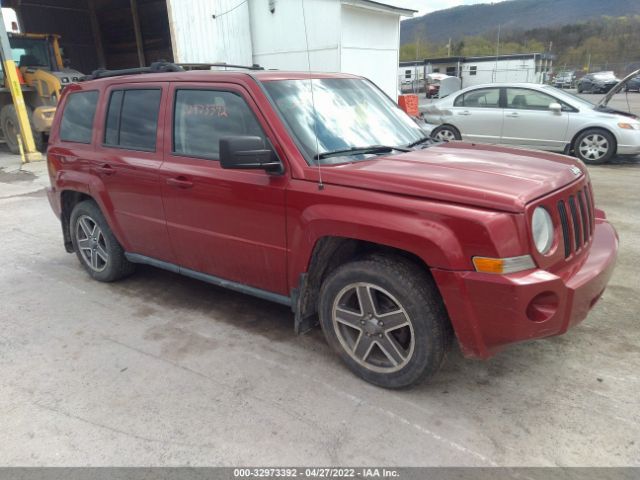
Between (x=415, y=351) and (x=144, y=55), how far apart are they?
1914 cm

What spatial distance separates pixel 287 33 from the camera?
14156 millimetres

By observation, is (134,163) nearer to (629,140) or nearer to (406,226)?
(406,226)

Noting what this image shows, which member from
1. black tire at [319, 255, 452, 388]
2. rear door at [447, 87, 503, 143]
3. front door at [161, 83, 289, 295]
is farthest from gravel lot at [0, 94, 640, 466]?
rear door at [447, 87, 503, 143]

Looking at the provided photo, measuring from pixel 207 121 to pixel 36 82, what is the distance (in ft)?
41.3

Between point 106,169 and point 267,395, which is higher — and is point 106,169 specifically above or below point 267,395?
above

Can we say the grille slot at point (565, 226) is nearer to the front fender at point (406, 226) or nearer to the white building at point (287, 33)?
the front fender at point (406, 226)

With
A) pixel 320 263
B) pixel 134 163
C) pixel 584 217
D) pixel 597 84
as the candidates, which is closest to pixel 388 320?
pixel 320 263

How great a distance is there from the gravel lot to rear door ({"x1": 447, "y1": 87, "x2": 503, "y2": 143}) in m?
6.70

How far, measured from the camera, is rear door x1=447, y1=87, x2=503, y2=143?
406 inches

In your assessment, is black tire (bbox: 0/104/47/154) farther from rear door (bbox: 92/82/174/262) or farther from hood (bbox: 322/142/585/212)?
hood (bbox: 322/142/585/212)

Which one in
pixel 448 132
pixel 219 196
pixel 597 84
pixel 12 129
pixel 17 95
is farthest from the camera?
pixel 597 84

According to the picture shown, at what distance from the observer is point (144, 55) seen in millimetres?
18672

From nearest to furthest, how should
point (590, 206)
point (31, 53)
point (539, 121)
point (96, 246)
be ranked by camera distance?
point (590, 206) → point (96, 246) → point (539, 121) → point (31, 53)

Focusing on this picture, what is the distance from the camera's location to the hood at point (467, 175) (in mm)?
2451
